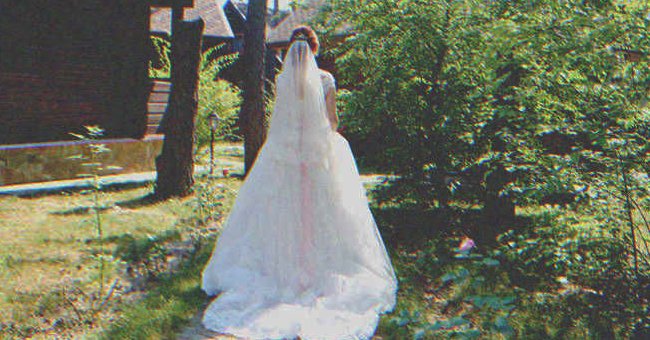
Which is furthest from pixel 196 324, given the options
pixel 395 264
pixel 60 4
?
pixel 60 4

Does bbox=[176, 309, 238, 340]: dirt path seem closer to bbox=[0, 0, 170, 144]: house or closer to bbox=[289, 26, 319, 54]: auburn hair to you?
bbox=[289, 26, 319, 54]: auburn hair

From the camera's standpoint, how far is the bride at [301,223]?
5008mm

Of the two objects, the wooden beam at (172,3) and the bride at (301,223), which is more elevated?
the wooden beam at (172,3)

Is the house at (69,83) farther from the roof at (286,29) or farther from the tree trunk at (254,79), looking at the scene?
the roof at (286,29)

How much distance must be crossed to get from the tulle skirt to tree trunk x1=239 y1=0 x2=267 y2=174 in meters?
6.75

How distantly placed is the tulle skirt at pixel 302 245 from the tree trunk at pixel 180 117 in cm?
387

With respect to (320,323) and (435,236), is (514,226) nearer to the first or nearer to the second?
(435,236)

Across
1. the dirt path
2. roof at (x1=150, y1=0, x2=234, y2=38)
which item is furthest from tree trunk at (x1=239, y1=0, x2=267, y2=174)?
roof at (x1=150, y1=0, x2=234, y2=38)

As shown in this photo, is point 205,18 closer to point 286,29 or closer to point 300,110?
point 286,29

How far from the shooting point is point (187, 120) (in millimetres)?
8977

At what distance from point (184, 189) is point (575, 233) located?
261 inches

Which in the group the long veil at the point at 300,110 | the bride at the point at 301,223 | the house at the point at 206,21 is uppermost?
the house at the point at 206,21

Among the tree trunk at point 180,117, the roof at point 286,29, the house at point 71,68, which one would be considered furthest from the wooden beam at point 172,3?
the roof at point 286,29

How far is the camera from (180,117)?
8.95m
